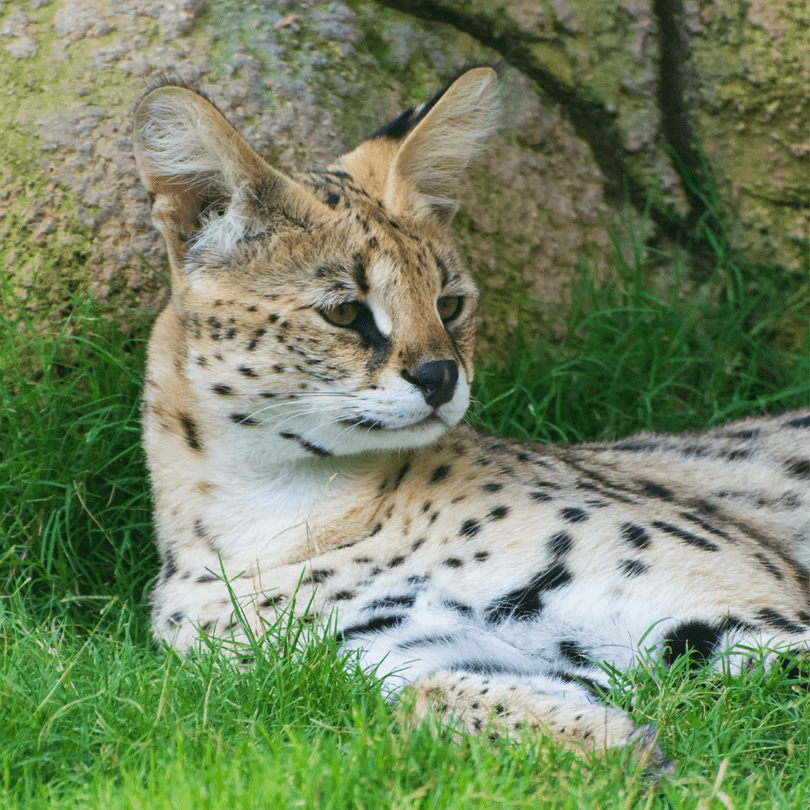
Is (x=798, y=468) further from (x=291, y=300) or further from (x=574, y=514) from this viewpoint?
(x=291, y=300)

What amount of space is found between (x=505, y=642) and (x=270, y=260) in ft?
4.58

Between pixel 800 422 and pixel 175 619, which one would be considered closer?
pixel 175 619

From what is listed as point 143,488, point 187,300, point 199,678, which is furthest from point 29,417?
point 199,678

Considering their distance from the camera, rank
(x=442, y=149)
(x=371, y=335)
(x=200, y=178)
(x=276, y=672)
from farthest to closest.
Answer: (x=442, y=149)
(x=200, y=178)
(x=371, y=335)
(x=276, y=672)

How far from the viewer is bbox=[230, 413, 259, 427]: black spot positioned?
128 inches

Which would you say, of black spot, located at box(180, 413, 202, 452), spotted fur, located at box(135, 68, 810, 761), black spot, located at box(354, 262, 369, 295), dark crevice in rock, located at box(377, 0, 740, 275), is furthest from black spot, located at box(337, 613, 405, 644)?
dark crevice in rock, located at box(377, 0, 740, 275)

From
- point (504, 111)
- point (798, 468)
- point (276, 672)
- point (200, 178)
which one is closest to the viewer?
point (276, 672)

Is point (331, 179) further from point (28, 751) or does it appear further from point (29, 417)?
point (28, 751)

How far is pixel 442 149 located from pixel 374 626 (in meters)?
1.72

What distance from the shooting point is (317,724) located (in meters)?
2.57

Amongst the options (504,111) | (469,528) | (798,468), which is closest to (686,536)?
(469,528)

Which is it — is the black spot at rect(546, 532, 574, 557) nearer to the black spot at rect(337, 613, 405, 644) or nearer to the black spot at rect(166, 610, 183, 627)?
the black spot at rect(337, 613, 405, 644)

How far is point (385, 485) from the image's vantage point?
3.41 metres

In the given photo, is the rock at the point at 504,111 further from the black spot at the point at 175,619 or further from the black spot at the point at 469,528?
the black spot at the point at 469,528
